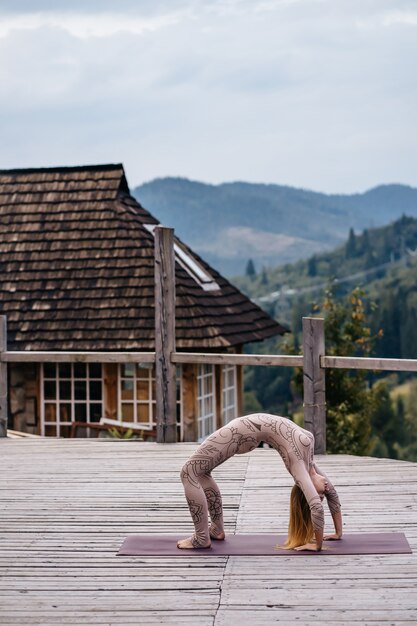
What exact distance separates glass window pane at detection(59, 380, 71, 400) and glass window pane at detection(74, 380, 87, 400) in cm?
11

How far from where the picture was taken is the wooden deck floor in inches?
192

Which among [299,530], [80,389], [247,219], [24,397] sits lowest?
[299,530]

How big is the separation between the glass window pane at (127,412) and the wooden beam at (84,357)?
6.22m

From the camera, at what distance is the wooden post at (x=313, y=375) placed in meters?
8.71

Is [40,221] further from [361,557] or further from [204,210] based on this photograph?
[204,210]

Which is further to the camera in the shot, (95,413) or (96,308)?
(96,308)

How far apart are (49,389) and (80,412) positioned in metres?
0.59

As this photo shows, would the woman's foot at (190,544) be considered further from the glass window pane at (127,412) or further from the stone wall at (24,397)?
the stone wall at (24,397)

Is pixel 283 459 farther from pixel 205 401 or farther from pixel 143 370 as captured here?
pixel 205 401

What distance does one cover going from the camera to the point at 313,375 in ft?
28.7

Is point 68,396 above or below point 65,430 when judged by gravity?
above

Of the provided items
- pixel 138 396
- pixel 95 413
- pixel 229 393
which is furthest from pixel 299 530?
pixel 229 393

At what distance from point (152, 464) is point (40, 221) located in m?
10.2

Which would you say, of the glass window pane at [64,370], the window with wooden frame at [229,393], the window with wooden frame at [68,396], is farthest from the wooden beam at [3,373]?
the window with wooden frame at [229,393]
